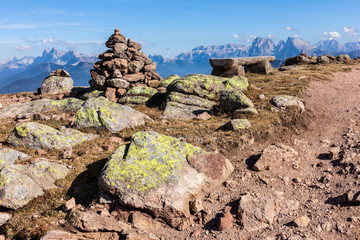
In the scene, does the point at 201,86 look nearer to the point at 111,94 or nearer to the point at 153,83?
the point at 153,83

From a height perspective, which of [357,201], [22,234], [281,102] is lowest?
[22,234]

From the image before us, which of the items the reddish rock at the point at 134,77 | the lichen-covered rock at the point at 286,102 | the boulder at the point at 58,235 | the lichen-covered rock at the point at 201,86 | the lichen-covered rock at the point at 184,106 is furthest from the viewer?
the reddish rock at the point at 134,77

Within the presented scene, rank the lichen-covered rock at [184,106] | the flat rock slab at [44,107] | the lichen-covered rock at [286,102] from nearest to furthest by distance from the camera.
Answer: the lichen-covered rock at [286,102]
the lichen-covered rock at [184,106]
the flat rock slab at [44,107]

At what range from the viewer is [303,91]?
24.9 metres

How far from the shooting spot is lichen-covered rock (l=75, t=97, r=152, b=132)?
17.6 metres

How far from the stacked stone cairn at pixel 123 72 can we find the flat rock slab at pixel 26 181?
1658 centimetres

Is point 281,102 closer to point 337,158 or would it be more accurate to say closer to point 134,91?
point 337,158

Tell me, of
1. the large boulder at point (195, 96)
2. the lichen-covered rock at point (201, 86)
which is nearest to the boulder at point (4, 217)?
the large boulder at point (195, 96)

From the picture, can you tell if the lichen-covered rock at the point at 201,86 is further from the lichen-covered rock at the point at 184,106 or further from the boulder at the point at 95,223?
the boulder at the point at 95,223

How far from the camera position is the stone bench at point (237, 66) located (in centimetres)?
3594

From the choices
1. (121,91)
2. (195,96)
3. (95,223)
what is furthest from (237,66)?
(95,223)

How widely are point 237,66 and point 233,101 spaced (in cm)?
1758

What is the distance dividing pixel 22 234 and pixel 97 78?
25.4 metres

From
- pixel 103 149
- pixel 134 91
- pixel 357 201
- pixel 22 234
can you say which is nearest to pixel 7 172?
pixel 22 234
